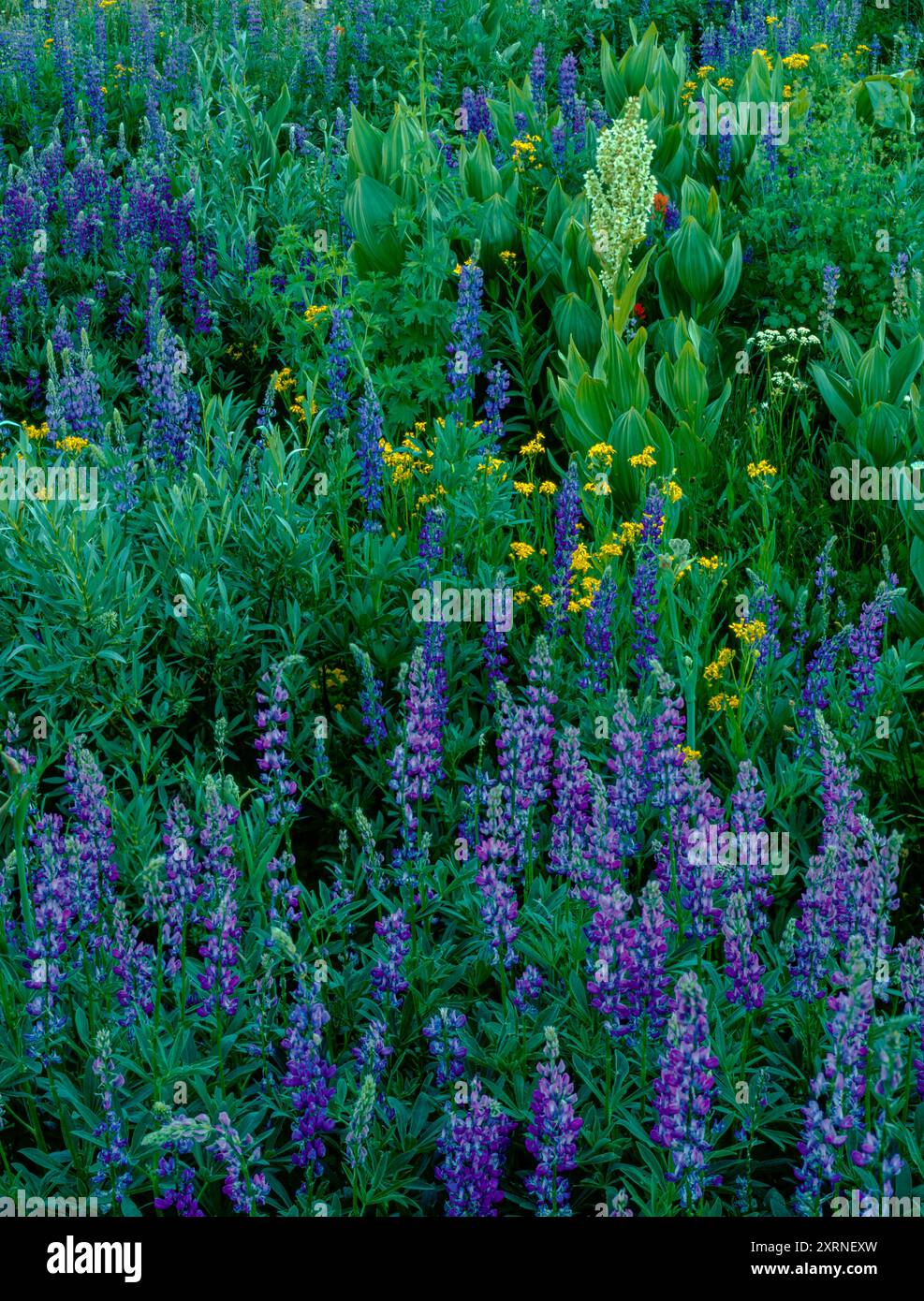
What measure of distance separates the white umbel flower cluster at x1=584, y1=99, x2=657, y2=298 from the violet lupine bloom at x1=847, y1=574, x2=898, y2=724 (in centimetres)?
207

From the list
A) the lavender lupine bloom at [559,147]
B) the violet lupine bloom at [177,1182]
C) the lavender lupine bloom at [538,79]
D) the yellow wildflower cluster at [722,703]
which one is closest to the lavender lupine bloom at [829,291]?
the lavender lupine bloom at [559,147]

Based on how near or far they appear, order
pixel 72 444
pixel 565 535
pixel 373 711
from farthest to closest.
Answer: pixel 72 444 → pixel 565 535 → pixel 373 711

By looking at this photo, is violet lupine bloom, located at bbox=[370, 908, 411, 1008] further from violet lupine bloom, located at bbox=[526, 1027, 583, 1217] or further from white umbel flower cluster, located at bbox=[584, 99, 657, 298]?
white umbel flower cluster, located at bbox=[584, 99, 657, 298]

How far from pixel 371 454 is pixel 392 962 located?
6.58 ft

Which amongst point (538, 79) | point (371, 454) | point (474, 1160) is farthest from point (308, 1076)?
point (538, 79)

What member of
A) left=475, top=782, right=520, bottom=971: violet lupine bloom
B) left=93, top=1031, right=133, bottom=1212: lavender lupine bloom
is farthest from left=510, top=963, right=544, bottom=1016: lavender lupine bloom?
left=93, top=1031, right=133, bottom=1212: lavender lupine bloom

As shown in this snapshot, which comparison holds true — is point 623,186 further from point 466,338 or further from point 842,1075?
point 842,1075

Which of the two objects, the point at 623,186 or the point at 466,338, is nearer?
the point at 466,338

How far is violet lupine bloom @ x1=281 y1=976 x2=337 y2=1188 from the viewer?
2.03 metres

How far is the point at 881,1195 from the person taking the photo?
185cm

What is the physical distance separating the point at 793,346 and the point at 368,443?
2397 mm

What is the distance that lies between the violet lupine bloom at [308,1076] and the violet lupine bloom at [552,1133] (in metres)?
0.35

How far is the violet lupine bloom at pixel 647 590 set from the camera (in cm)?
338

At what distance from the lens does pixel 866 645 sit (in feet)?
10.2
